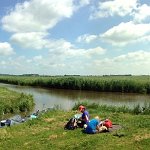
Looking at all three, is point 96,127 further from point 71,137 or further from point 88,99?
point 88,99

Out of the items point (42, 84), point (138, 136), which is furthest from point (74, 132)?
point (42, 84)

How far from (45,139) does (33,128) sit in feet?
9.75

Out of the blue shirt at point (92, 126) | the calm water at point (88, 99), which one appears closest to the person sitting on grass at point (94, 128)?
the blue shirt at point (92, 126)

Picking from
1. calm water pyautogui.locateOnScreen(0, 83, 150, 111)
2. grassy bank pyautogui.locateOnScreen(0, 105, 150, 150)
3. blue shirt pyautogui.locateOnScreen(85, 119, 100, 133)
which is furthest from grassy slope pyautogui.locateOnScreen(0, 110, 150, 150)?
calm water pyautogui.locateOnScreen(0, 83, 150, 111)

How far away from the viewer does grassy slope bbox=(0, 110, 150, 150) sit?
42.3 ft

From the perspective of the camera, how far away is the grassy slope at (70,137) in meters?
12.9

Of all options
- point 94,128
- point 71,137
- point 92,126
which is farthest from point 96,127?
point 71,137

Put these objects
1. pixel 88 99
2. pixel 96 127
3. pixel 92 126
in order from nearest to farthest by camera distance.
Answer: pixel 92 126 → pixel 96 127 → pixel 88 99

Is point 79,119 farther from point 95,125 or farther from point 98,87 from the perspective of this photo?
point 98,87

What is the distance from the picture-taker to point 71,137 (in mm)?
14820

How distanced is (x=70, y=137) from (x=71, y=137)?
0.05 m

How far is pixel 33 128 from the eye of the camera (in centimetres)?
1777

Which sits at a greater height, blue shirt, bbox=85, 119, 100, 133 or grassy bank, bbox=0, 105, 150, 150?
blue shirt, bbox=85, 119, 100, 133

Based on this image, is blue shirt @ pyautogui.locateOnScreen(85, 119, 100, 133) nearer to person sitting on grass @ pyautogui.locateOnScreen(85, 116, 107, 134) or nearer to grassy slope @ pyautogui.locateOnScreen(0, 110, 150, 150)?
person sitting on grass @ pyautogui.locateOnScreen(85, 116, 107, 134)
